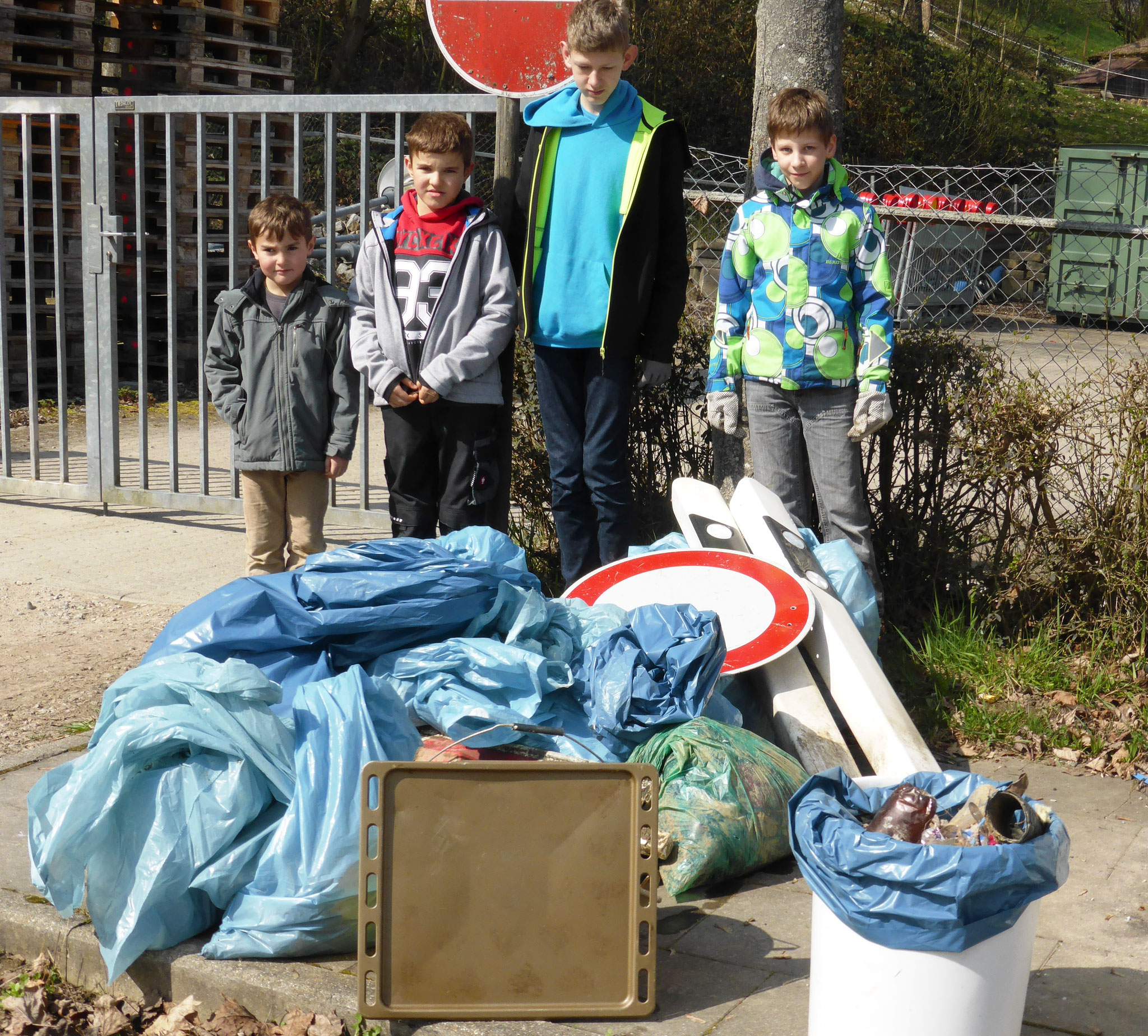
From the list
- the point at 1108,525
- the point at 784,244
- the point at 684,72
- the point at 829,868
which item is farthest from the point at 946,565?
the point at 684,72

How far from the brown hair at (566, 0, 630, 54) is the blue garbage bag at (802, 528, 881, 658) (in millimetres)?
1865

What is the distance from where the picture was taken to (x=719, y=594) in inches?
160

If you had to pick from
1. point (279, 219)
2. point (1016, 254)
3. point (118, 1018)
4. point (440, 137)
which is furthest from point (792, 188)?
point (1016, 254)

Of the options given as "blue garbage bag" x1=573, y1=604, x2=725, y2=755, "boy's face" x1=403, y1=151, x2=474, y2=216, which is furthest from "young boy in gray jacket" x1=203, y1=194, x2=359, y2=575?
"blue garbage bag" x1=573, y1=604, x2=725, y2=755

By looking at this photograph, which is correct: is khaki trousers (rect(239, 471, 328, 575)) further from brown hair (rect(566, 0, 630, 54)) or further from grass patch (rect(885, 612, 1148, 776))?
grass patch (rect(885, 612, 1148, 776))

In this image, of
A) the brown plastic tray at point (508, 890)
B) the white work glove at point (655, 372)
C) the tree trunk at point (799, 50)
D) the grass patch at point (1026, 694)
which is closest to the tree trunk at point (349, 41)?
the tree trunk at point (799, 50)

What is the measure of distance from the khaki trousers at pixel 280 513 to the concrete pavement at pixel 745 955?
1.26 meters

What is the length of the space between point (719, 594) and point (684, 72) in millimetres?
20014

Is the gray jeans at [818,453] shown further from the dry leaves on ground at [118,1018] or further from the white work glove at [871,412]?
the dry leaves on ground at [118,1018]

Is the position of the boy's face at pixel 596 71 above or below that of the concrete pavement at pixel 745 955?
above

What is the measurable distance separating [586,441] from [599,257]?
669mm

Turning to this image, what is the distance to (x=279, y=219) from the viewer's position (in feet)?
15.0

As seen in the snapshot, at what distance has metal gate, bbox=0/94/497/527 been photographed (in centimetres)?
614

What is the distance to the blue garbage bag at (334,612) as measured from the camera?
3.41 meters
